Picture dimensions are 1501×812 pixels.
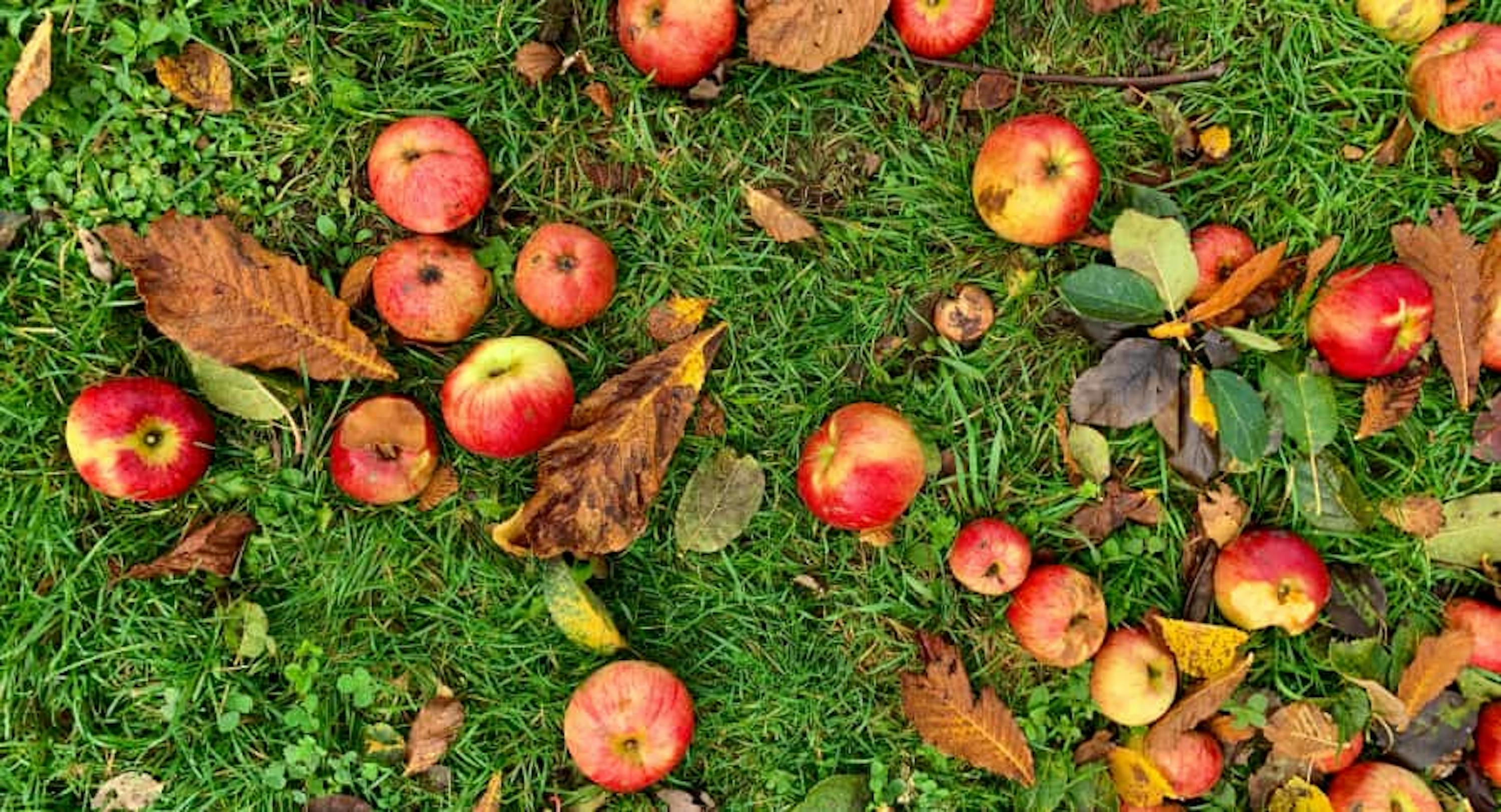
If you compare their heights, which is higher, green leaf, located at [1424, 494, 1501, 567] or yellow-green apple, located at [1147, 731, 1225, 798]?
green leaf, located at [1424, 494, 1501, 567]

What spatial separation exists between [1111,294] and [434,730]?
89.5 inches

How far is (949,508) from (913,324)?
0.55 m

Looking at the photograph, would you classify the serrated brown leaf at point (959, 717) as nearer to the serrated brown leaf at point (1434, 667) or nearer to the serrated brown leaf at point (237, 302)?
the serrated brown leaf at point (1434, 667)

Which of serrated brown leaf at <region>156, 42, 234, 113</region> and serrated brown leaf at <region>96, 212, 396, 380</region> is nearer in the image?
serrated brown leaf at <region>96, 212, 396, 380</region>

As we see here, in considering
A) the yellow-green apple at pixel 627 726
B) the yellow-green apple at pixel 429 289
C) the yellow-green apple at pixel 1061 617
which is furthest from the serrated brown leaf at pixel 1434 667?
the yellow-green apple at pixel 429 289

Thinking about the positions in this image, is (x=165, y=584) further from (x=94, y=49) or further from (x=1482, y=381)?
(x=1482, y=381)

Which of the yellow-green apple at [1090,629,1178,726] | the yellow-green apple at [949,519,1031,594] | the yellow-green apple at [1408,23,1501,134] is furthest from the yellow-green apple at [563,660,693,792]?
the yellow-green apple at [1408,23,1501,134]

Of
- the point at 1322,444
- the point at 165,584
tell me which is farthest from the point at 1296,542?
the point at 165,584

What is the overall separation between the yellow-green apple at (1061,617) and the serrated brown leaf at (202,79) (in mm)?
2664

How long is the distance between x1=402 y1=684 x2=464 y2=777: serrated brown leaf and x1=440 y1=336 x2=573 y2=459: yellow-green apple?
752 mm

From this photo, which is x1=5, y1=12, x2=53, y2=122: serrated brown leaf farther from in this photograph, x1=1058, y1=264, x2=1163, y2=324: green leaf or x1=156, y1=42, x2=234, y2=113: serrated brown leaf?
x1=1058, y1=264, x2=1163, y2=324: green leaf

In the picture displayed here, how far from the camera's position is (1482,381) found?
3086 mm

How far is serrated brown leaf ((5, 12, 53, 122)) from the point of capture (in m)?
2.82

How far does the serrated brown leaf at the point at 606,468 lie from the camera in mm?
2861
